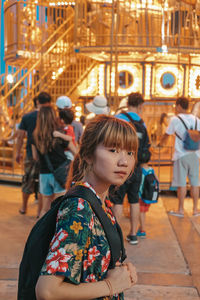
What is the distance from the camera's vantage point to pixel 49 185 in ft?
18.5

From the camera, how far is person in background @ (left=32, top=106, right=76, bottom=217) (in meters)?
5.39

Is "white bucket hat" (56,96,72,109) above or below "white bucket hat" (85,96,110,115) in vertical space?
above

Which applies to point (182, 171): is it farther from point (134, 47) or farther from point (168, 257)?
point (134, 47)

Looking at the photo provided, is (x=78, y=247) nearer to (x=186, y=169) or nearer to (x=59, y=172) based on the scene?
(x=59, y=172)

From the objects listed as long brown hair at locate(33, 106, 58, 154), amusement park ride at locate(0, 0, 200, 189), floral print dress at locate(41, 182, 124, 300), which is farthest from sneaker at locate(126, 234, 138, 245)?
amusement park ride at locate(0, 0, 200, 189)

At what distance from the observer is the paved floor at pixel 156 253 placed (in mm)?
3993

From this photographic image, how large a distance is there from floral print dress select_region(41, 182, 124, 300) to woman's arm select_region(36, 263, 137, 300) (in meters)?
0.02

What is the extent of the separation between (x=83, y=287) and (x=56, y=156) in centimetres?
409

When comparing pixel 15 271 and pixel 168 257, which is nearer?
pixel 15 271

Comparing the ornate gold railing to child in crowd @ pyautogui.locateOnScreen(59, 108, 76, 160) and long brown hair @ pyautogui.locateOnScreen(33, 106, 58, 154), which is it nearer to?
child in crowd @ pyautogui.locateOnScreen(59, 108, 76, 160)

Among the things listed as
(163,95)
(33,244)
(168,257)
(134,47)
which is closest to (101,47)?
(134,47)

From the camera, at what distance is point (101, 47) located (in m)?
9.46

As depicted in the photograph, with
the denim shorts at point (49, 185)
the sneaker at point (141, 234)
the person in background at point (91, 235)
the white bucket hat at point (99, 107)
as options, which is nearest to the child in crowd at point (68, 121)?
the denim shorts at point (49, 185)

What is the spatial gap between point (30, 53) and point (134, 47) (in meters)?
4.52
